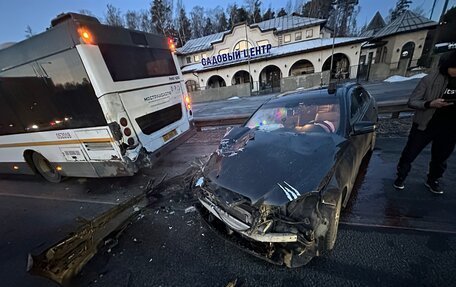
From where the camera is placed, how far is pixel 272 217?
184 cm

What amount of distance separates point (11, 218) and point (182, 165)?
349cm

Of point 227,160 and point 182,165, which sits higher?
point 227,160

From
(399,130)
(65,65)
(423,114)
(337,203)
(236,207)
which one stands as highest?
(65,65)

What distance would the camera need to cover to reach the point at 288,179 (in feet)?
6.64

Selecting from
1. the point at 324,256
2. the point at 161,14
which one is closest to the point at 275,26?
the point at 161,14

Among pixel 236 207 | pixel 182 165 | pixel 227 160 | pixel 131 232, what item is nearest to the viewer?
pixel 236 207

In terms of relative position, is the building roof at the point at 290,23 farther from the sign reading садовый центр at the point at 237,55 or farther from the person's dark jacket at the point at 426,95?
the person's dark jacket at the point at 426,95

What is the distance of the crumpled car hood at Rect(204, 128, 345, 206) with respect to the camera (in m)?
1.95

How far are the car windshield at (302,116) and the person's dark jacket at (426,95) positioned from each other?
3.21ft

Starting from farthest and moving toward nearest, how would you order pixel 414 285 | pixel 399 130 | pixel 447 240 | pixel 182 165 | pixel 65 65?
pixel 399 130 < pixel 182 165 < pixel 65 65 < pixel 447 240 < pixel 414 285

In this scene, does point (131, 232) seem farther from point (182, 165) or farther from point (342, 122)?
point (342, 122)

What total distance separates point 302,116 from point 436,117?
1691 mm

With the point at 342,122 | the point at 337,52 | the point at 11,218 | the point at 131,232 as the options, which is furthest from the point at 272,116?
the point at 337,52

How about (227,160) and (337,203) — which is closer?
(337,203)
